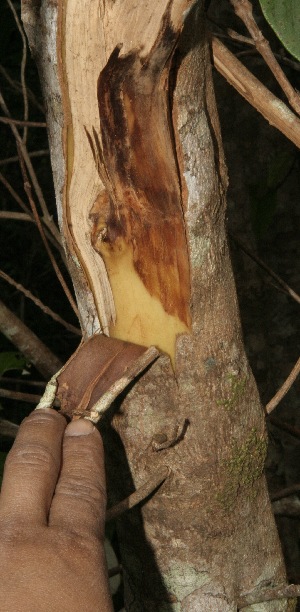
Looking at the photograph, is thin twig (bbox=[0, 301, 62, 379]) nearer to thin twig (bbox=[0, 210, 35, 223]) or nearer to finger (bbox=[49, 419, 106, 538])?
thin twig (bbox=[0, 210, 35, 223])

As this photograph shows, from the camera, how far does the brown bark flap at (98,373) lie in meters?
0.77

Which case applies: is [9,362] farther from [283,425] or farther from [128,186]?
[128,186]

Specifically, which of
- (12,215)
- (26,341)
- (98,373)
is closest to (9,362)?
(26,341)

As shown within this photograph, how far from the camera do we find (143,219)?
29.9 inches

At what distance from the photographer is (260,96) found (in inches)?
32.8

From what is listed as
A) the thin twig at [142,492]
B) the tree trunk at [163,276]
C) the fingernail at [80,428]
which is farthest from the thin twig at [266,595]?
the fingernail at [80,428]

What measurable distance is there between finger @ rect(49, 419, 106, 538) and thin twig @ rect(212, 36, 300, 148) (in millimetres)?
417

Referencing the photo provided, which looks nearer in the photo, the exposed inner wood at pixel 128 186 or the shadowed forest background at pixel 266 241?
the exposed inner wood at pixel 128 186

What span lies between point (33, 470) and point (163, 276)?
25 centimetres

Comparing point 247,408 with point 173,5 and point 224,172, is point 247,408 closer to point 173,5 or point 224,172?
point 224,172

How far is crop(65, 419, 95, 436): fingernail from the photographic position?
757 mm

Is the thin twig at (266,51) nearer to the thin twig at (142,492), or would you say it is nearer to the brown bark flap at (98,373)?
the brown bark flap at (98,373)

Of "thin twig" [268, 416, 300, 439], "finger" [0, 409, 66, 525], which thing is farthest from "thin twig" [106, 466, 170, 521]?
"thin twig" [268, 416, 300, 439]

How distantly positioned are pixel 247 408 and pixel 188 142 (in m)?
0.32
